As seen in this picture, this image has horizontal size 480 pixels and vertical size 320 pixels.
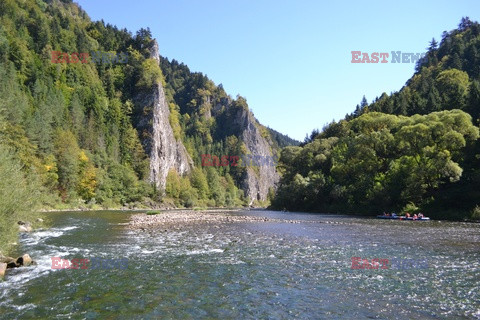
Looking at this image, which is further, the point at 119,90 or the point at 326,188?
the point at 119,90

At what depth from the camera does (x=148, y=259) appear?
706 inches

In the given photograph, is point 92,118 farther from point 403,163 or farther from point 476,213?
point 476,213

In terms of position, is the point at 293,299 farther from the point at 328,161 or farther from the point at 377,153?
the point at 328,161

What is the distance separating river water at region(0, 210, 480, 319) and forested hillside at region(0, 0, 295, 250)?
37114mm

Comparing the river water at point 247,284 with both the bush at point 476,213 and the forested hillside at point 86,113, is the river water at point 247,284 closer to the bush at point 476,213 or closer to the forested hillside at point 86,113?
the bush at point 476,213

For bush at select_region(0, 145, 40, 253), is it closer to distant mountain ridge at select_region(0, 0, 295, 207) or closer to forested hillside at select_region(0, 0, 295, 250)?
forested hillside at select_region(0, 0, 295, 250)

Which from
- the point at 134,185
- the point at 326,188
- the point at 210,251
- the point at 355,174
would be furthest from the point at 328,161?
the point at 210,251

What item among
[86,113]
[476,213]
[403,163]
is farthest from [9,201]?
[86,113]

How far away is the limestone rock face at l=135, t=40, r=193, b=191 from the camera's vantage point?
13350 centimetres

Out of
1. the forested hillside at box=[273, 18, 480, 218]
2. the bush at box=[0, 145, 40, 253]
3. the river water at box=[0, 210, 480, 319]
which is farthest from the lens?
the forested hillside at box=[273, 18, 480, 218]

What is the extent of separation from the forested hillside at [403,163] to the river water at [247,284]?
31781 millimetres

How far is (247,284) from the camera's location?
13352 mm

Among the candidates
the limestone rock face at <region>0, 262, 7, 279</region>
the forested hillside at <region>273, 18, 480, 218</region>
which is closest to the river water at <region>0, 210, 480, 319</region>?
the limestone rock face at <region>0, 262, 7, 279</region>

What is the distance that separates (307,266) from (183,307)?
786 centimetres
